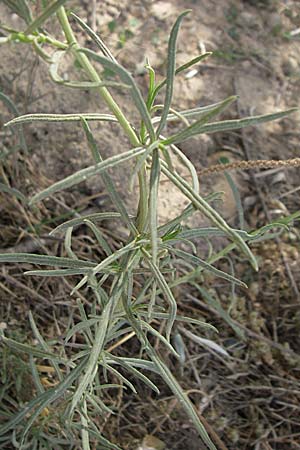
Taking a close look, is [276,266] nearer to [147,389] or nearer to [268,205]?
[268,205]

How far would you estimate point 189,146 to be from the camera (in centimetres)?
261

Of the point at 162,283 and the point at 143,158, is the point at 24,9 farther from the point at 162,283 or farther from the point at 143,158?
the point at 162,283

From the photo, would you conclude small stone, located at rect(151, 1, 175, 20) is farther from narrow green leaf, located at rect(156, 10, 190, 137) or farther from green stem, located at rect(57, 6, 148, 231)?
narrow green leaf, located at rect(156, 10, 190, 137)

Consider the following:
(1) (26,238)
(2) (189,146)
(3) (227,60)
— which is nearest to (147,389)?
(1) (26,238)

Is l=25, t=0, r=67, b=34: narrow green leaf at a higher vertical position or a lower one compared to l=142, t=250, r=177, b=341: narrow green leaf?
higher

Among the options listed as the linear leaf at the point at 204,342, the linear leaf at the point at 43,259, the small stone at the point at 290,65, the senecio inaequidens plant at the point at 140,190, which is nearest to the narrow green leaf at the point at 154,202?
the senecio inaequidens plant at the point at 140,190

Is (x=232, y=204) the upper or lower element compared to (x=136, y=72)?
lower

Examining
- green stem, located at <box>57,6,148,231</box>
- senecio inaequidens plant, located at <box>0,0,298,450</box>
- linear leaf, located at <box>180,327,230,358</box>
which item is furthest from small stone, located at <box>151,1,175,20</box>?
green stem, located at <box>57,6,148,231</box>

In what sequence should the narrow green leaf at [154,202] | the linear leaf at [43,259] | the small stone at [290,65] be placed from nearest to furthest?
the narrow green leaf at [154,202], the linear leaf at [43,259], the small stone at [290,65]

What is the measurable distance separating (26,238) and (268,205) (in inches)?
40.6

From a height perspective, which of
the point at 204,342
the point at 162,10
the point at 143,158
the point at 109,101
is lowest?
the point at 204,342

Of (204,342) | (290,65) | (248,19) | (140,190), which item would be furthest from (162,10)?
(140,190)

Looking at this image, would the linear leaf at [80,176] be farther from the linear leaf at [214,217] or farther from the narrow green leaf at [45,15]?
the narrow green leaf at [45,15]

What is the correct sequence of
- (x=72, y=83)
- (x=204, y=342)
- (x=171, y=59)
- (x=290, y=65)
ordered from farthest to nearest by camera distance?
1. (x=290, y=65)
2. (x=204, y=342)
3. (x=171, y=59)
4. (x=72, y=83)
